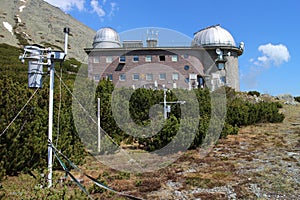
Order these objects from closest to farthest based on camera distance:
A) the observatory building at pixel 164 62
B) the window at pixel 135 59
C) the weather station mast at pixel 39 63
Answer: the weather station mast at pixel 39 63
the observatory building at pixel 164 62
the window at pixel 135 59

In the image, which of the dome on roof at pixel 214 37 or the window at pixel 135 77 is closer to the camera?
the window at pixel 135 77

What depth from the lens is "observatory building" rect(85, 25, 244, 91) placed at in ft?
103

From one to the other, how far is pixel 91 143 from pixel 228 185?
6246 millimetres

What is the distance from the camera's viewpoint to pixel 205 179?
7863 mm

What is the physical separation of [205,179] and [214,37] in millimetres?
27100

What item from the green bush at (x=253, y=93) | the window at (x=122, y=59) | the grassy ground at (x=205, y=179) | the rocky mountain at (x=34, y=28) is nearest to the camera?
the grassy ground at (x=205, y=179)

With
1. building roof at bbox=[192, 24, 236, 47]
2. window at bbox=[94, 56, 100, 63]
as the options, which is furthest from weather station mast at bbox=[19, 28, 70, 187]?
building roof at bbox=[192, 24, 236, 47]

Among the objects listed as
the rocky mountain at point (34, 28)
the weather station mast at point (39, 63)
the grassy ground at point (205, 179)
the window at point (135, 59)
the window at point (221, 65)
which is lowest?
the grassy ground at point (205, 179)

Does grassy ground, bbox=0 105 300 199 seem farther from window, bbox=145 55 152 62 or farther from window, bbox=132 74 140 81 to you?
window, bbox=145 55 152 62

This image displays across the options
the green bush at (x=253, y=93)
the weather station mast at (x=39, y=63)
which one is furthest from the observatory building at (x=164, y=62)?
the weather station mast at (x=39, y=63)

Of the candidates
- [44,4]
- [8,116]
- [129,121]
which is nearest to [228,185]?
[8,116]

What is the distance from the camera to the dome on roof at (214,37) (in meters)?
32.6

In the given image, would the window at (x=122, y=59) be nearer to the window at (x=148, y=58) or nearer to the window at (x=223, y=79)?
the window at (x=148, y=58)

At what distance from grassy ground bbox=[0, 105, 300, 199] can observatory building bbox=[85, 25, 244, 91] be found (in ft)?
63.2
